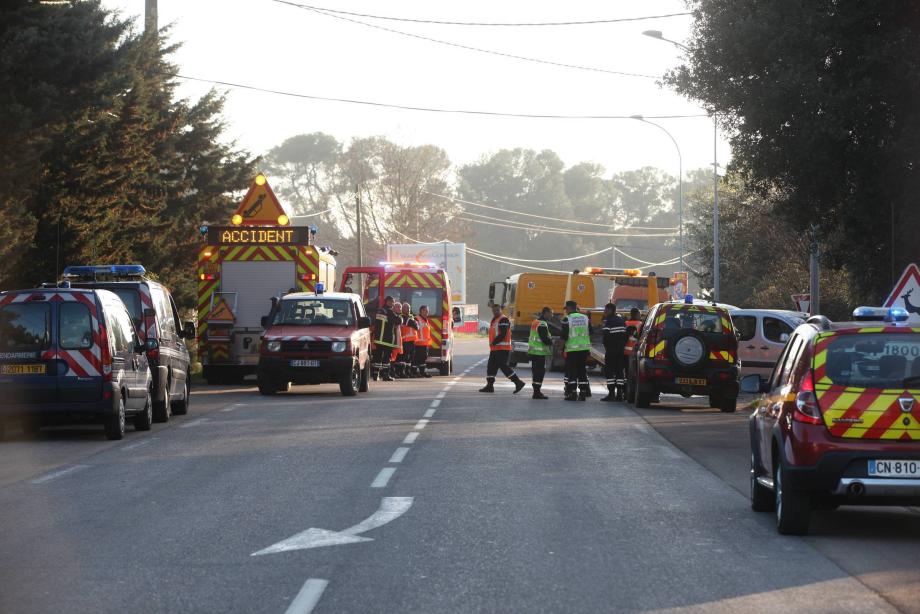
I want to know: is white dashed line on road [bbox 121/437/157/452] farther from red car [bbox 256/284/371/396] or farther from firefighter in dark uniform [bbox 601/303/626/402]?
firefighter in dark uniform [bbox 601/303/626/402]

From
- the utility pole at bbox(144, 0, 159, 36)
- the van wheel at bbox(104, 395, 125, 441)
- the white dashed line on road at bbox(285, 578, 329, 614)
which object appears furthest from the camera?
the utility pole at bbox(144, 0, 159, 36)

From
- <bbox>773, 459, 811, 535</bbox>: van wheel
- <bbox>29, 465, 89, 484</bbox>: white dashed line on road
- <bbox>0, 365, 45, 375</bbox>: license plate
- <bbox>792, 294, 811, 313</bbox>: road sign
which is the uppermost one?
<bbox>792, 294, 811, 313</bbox>: road sign

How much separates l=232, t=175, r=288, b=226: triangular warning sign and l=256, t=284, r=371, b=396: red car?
387 centimetres

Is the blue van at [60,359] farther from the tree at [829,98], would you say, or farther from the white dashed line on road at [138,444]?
the tree at [829,98]

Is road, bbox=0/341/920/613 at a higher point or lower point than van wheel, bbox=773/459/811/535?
lower

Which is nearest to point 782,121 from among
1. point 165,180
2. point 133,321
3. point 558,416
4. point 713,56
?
point 713,56

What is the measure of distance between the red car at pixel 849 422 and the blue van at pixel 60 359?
9.83m

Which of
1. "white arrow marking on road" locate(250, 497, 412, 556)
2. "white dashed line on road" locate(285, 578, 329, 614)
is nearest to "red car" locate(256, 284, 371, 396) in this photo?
"white arrow marking on road" locate(250, 497, 412, 556)

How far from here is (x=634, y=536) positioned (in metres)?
10.3

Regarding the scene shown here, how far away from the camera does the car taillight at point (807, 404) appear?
10271 mm

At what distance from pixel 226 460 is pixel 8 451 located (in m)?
3.20

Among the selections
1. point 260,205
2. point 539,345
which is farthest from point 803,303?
point 260,205

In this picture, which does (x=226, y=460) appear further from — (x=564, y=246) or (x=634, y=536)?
(x=564, y=246)

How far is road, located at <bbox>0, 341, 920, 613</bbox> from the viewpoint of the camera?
8039mm
